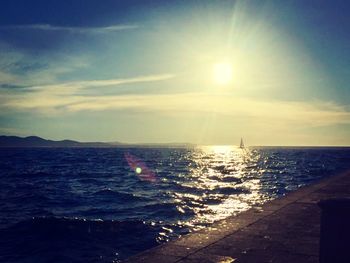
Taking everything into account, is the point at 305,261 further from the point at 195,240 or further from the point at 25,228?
the point at 25,228

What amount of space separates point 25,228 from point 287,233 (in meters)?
9.01

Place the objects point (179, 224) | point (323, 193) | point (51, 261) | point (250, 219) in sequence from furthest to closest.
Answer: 1. point (323, 193)
2. point (179, 224)
3. point (51, 261)
4. point (250, 219)

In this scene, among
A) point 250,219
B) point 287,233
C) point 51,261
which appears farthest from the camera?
point 51,261

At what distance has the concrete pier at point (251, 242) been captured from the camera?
223 inches

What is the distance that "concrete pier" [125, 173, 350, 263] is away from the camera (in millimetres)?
5664

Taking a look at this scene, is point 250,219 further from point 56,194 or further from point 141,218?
point 56,194

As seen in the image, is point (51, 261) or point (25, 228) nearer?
point (51, 261)

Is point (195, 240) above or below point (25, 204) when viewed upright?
above

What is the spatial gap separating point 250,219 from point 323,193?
634cm

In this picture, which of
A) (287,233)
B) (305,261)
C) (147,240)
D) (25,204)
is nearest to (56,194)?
(25,204)

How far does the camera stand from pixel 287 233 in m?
7.22

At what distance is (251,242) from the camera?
654 centimetres

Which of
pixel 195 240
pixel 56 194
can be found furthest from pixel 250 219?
pixel 56 194

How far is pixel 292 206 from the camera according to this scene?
1058cm
